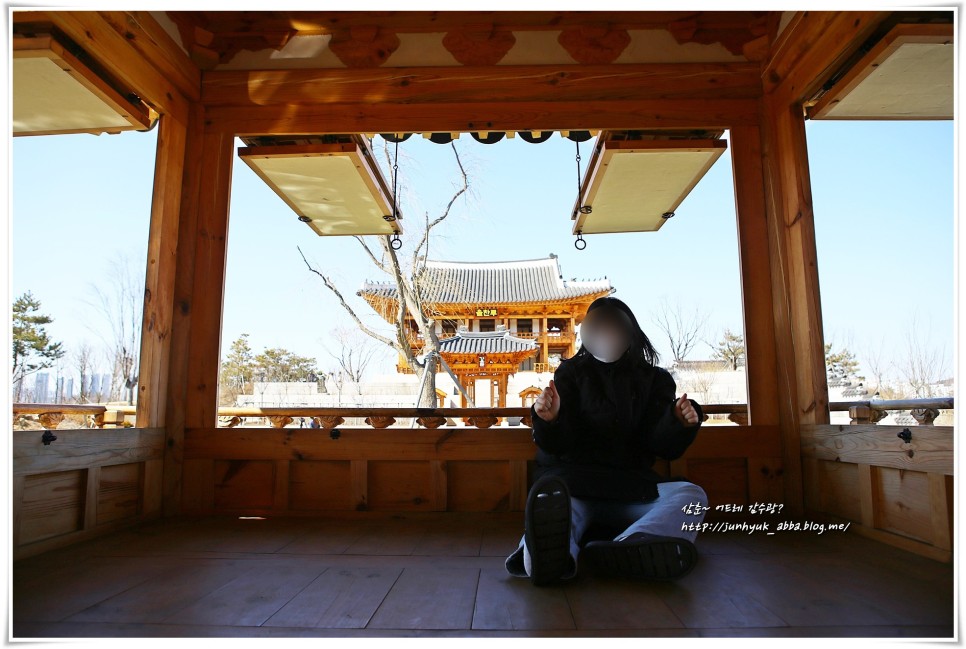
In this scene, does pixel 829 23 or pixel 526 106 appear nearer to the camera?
pixel 829 23

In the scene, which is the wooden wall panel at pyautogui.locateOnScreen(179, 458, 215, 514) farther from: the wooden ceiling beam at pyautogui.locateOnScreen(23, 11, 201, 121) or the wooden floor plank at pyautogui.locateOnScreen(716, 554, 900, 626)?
the wooden floor plank at pyautogui.locateOnScreen(716, 554, 900, 626)

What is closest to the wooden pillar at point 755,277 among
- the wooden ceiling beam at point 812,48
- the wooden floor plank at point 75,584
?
the wooden ceiling beam at point 812,48

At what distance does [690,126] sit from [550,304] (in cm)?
1154

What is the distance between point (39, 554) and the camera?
1.81 m

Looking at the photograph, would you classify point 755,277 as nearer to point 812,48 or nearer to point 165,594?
point 812,48

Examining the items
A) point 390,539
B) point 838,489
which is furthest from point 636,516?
point 838,489

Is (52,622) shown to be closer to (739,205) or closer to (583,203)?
(739,205)

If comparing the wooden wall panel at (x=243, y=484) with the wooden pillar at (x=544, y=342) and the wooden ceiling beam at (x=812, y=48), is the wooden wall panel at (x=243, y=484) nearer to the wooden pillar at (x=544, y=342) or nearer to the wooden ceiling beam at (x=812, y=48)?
the wooden ceiling beam at (x=812, y=48)

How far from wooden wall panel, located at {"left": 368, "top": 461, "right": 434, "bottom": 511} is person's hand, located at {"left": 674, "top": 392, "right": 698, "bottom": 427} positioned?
47.5 inches

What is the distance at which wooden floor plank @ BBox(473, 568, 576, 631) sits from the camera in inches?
46.9

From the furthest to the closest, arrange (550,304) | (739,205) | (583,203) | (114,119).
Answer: (550,304)
(583,203)
(739,205)
(114,119)

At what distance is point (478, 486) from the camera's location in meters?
2.55

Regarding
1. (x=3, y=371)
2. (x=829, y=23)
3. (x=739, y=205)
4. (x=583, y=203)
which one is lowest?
(x=3, y=371)
